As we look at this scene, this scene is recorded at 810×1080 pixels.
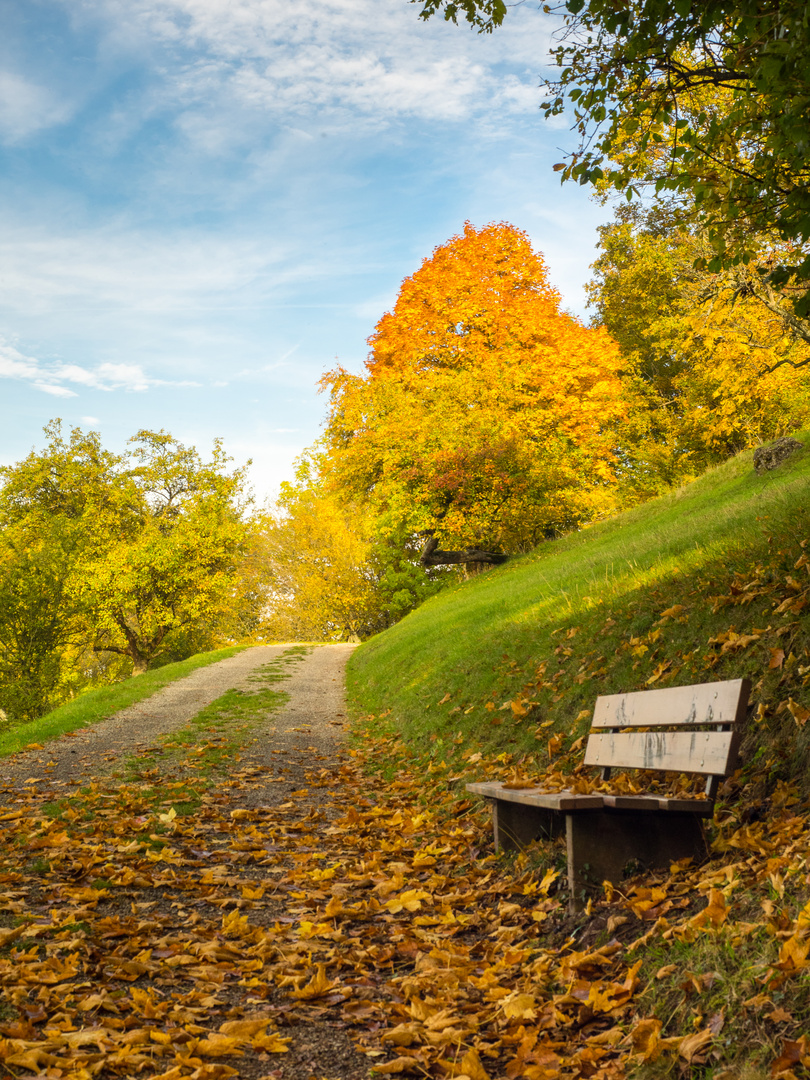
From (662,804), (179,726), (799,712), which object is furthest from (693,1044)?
(179,726)

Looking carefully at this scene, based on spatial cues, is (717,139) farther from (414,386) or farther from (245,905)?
(414,386)

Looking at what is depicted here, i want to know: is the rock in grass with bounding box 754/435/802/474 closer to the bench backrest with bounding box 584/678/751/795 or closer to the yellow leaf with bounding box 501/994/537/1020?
the bench backrest with bounding box 584/678/751/795

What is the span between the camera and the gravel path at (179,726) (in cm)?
827

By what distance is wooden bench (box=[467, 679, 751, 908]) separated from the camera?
144 inches

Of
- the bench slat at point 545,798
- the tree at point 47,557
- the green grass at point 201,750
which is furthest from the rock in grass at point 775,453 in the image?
the tree at point 47,557

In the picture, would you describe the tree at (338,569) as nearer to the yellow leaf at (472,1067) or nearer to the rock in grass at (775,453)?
the rock in grass at (775,453)

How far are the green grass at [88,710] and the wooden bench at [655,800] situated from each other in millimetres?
8020

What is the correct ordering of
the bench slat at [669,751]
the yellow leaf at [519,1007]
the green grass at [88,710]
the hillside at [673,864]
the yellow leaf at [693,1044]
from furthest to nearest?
the green grass at [88,710] → the bench slat at [669,751] → the yellow leaf at [519,1007] → the hillside at [673,864] → the yellow leaf at [693,1044]

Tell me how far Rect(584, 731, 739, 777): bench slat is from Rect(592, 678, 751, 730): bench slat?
75 mm

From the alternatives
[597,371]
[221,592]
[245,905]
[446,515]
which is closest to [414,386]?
[446,515]

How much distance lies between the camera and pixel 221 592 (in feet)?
103

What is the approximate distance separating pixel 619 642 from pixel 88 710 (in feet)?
31.6

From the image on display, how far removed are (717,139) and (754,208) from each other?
573mm

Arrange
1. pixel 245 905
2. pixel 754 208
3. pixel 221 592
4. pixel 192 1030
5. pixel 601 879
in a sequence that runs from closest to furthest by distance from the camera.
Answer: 1. pixel 192 1030
2. pixel 601 879
3. pixel 245 905
4. pixel 754 208
5. pixel 221 592
